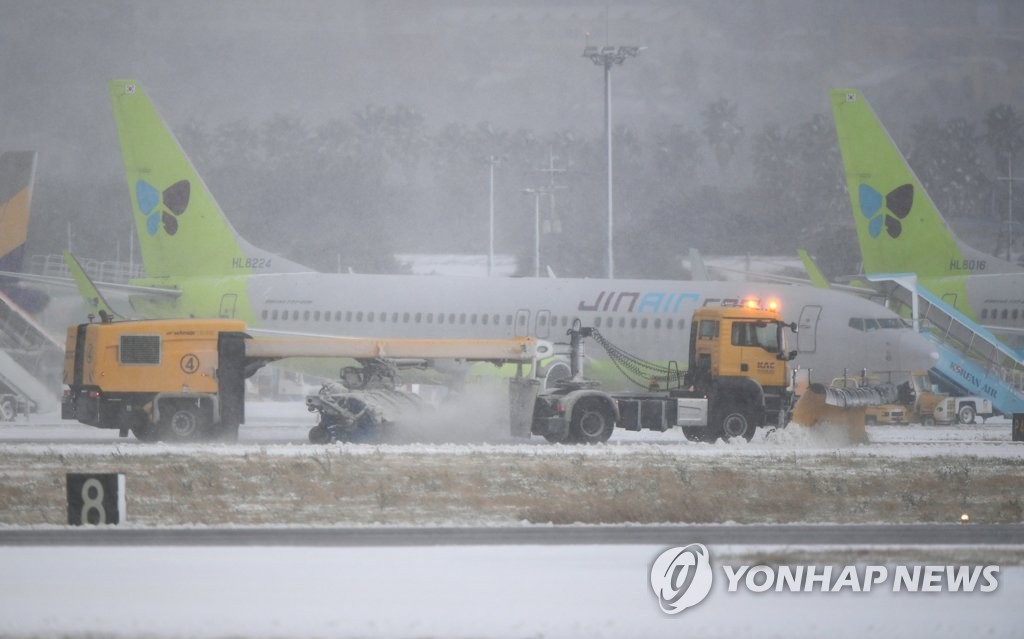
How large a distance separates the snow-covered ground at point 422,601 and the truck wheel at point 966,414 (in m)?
31.0

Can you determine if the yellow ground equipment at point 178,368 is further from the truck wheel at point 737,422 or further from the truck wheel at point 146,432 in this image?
the truck wheel at point 737,422

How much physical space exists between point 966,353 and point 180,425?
28.0 metres

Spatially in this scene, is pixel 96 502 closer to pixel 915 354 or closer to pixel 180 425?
pixel 180 425

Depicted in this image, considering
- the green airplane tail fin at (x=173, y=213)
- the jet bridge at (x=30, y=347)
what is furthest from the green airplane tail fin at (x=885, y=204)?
the jet bridge at (x=30, y=347)

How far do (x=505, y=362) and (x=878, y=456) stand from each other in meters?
9.23

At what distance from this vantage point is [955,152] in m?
140

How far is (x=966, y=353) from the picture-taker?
166ft

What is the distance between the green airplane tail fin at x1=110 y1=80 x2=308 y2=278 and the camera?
171 feet

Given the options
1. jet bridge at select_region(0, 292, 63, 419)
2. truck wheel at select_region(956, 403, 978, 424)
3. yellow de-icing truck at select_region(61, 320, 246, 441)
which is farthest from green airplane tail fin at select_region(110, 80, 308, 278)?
truck wheel at select_region(956, 403, 978, 424)

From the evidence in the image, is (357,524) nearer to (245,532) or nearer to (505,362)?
(245,532)

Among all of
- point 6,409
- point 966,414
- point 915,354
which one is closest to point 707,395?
point 915,354

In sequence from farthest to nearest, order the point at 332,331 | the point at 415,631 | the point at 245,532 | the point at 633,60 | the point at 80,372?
the point at 633,60 → the point at 332,331 → the point at 80,372 → the point at 245,532 → the point at 415,631

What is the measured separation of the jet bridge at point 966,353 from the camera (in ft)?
159

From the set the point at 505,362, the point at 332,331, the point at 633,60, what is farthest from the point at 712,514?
the point at 633,60
